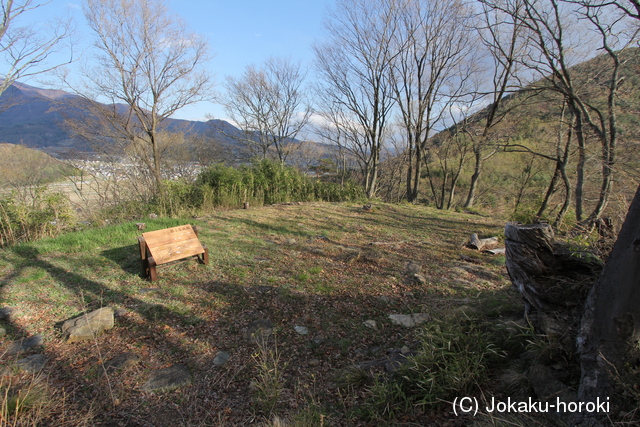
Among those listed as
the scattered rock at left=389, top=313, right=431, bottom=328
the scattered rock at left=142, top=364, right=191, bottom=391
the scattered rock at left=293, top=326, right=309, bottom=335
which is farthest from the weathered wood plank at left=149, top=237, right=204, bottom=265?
the scattered rock at left=389, top=313, right=431, bottom=328

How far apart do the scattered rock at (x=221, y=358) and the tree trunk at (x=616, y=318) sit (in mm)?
2390

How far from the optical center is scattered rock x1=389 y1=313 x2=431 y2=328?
9.65ft

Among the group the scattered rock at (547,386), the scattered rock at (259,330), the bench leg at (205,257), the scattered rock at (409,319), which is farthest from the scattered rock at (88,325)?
the scattered rock at (547,386)

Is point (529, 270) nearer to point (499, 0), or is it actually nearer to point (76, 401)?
point (76, 401)

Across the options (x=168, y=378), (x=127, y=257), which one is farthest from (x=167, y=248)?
(x=168, y=378)

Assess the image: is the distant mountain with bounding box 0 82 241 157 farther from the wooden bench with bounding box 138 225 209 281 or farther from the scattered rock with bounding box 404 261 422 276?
the scattered rock with bounding box 404 261 422 276

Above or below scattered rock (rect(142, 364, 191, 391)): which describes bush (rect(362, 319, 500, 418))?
above

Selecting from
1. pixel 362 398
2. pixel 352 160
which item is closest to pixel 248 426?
pixel 362 398

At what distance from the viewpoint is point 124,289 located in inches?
141

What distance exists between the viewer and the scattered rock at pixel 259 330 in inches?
110

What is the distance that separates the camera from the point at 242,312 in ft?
10.5

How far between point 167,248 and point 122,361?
6.04 feet

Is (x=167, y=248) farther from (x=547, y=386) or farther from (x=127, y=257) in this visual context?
(x=547, y=386)

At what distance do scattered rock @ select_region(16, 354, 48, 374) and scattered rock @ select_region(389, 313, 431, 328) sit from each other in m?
3.06
